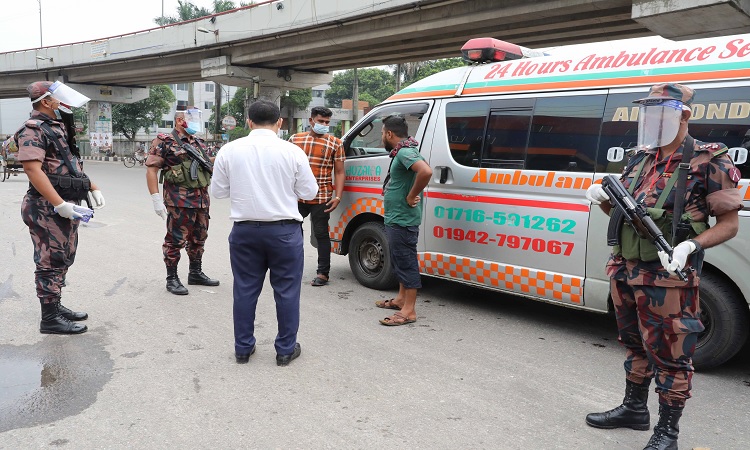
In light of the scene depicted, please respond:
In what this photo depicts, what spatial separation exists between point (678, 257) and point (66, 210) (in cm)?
391

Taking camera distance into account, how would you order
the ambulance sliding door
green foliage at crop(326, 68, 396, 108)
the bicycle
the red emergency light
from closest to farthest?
the ambulance sliding door, the red emergency light, the bicycle, green foliage at crop(326, 68, 396, 108)

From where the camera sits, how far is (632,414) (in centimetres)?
311

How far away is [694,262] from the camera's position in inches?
109

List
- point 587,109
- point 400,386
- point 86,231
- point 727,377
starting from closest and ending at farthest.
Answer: point 400,386 < point 727,377 < point 587,109 < point 86,231

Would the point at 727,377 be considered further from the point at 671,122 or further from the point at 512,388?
the point at 671,122

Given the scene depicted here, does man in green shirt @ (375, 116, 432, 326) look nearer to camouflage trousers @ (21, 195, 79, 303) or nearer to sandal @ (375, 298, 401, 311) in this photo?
sandal @ (375, 298, 401, 311)

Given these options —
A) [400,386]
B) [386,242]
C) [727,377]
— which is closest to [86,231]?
[386,242]

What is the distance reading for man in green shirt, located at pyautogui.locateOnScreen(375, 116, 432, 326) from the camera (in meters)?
4.83

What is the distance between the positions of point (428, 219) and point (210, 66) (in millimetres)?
23592

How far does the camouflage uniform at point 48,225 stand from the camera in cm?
425

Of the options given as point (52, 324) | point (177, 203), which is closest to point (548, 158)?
point (177, 203)

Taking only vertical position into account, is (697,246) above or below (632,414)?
above

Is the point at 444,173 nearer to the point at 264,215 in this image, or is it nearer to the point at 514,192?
the point at 514,192

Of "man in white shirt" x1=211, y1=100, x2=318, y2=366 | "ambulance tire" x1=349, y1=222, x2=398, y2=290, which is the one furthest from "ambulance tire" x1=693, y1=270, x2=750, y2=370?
"ambulance tire" x1=349, y1=222, x2=398, y2=290
